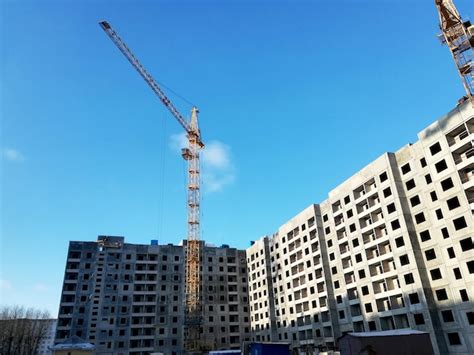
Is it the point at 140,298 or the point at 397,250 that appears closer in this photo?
the point at 397,250

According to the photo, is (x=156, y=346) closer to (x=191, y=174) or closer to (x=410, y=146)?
(x=191, y=174)

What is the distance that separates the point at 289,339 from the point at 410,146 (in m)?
53.0

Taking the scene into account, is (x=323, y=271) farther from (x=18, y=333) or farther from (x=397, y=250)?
(x=18, y=333)

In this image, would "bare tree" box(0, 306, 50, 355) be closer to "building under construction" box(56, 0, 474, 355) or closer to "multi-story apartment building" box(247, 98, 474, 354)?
"building under construction" box(56, 0, 474, 355)

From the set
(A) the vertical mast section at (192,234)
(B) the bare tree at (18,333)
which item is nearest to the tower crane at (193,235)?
(A) the vertical mast section at (192,234)

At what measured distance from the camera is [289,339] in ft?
276

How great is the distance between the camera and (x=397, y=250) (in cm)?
5734

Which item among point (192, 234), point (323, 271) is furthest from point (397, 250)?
point (192, 234)

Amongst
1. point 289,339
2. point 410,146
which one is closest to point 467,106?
point 410,146

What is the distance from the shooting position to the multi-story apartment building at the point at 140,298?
3629 inches

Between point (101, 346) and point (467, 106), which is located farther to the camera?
point (101, 346)

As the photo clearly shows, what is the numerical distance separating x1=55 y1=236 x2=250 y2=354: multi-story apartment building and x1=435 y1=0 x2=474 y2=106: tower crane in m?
82.0

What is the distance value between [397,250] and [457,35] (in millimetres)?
34454

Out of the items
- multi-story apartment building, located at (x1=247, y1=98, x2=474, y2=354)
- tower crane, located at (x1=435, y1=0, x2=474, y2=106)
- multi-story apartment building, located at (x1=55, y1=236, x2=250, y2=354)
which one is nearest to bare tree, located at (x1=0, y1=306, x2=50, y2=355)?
multi-story apartment building, located at (x1=55, y1=236, x2=250, y2=354)
